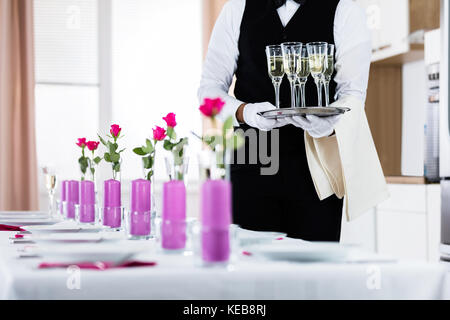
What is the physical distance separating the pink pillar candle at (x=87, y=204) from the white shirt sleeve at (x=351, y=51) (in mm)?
787

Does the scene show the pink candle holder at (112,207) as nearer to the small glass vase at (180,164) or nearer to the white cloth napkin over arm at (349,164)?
the small glass vase at (180,164)

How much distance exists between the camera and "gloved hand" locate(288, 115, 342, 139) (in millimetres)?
1632

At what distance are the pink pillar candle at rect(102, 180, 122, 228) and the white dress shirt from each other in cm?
42

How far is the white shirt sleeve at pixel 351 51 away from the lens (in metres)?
1.83

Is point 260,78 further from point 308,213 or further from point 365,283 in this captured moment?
point 365,283

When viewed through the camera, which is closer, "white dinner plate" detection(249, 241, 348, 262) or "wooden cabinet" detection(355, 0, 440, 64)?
"white dinner plate" detection(249, 241, 348, 262)

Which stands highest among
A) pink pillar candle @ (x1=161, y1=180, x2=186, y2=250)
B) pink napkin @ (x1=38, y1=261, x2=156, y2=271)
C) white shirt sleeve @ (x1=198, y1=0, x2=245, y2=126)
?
white shirt sleeve @ (x1=198, y1=0, x2=245, y2=126)

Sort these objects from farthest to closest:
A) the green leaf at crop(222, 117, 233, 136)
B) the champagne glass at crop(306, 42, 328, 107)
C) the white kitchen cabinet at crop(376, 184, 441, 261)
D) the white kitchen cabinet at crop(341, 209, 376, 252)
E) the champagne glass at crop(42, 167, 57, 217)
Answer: the white kitchen cabinet at crop(341, 209, 376, 252) → the white kitchen cabinet at crop(376, 184, 441, 261) → the champagne glass at crop(42, 167, 57, 217) → the champagne glass at crop(306, 42, 328, 107) → the green leaf at crop(222, 117, 233, 136)

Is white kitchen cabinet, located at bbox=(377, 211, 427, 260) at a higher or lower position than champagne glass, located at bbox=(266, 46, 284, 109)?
lower

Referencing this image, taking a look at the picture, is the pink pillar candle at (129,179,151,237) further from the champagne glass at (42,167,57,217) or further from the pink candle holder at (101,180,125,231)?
the champagne glass at (42,167,57,217)

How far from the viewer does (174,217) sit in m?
1.06

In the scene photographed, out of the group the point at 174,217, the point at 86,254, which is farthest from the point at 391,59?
the point at 86,254

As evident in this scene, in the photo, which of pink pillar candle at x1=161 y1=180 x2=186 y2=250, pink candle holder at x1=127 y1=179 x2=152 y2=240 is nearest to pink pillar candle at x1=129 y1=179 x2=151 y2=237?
pink candle holder at x1=127 y1=179 x2=152 y2=240
